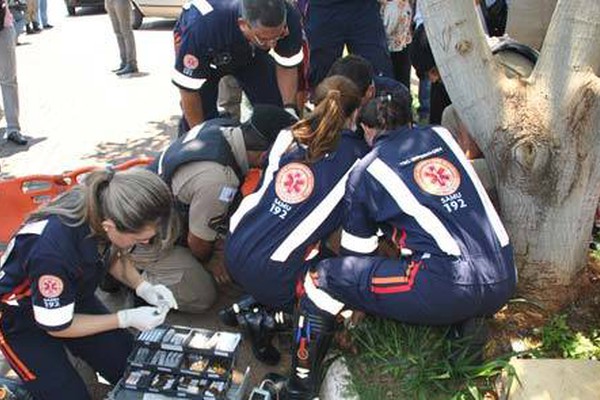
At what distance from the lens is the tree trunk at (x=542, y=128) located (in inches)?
110

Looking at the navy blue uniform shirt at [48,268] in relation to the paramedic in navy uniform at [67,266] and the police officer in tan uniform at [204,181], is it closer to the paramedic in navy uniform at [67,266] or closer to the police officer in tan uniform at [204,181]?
the paramedic in navy uniform at [67,266]

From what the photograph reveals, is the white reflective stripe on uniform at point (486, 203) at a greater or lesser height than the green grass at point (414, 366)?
greater

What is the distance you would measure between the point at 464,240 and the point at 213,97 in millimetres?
2400

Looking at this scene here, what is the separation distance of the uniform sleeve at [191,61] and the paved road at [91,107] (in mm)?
1337

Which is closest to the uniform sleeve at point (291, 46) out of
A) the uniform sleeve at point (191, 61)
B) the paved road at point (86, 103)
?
the uniform sleeve at point (191, 61)

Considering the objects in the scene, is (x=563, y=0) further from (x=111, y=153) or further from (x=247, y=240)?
(x=111, y=153)

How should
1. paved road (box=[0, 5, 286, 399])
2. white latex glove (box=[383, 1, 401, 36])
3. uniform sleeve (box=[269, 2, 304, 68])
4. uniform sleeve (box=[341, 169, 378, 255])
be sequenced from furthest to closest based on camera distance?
paved road (box=[0, 5, 286, 399]), white latex glove (box=[383, 1, 401, 36]), uniform sleeve (box=[269, 2, 304, 68]), uniform sleeve (box=[341, 169, 378, 255])

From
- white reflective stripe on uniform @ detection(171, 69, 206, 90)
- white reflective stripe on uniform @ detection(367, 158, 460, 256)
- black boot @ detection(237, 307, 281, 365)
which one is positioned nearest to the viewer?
white reflective stripe on uniform @ detection(367, 158, 460, 256)

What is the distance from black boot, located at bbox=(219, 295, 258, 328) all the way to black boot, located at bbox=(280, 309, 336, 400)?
1.55 feet

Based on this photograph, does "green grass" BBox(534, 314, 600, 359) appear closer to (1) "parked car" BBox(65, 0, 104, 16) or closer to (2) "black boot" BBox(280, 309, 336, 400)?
(2) "black boot" BBox(280, 309, 336, 400)

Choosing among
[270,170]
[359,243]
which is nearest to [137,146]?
[270,170]

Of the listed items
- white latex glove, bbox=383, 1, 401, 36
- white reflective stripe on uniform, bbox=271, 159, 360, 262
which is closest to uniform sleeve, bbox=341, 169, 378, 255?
white reflective stripe on uniform, bbox=271, 159, 360, 262

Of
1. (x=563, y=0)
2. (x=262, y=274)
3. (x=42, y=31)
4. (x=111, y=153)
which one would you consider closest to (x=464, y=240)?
(x=262, y=274)

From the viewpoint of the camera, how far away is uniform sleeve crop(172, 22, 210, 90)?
3.90 meters
